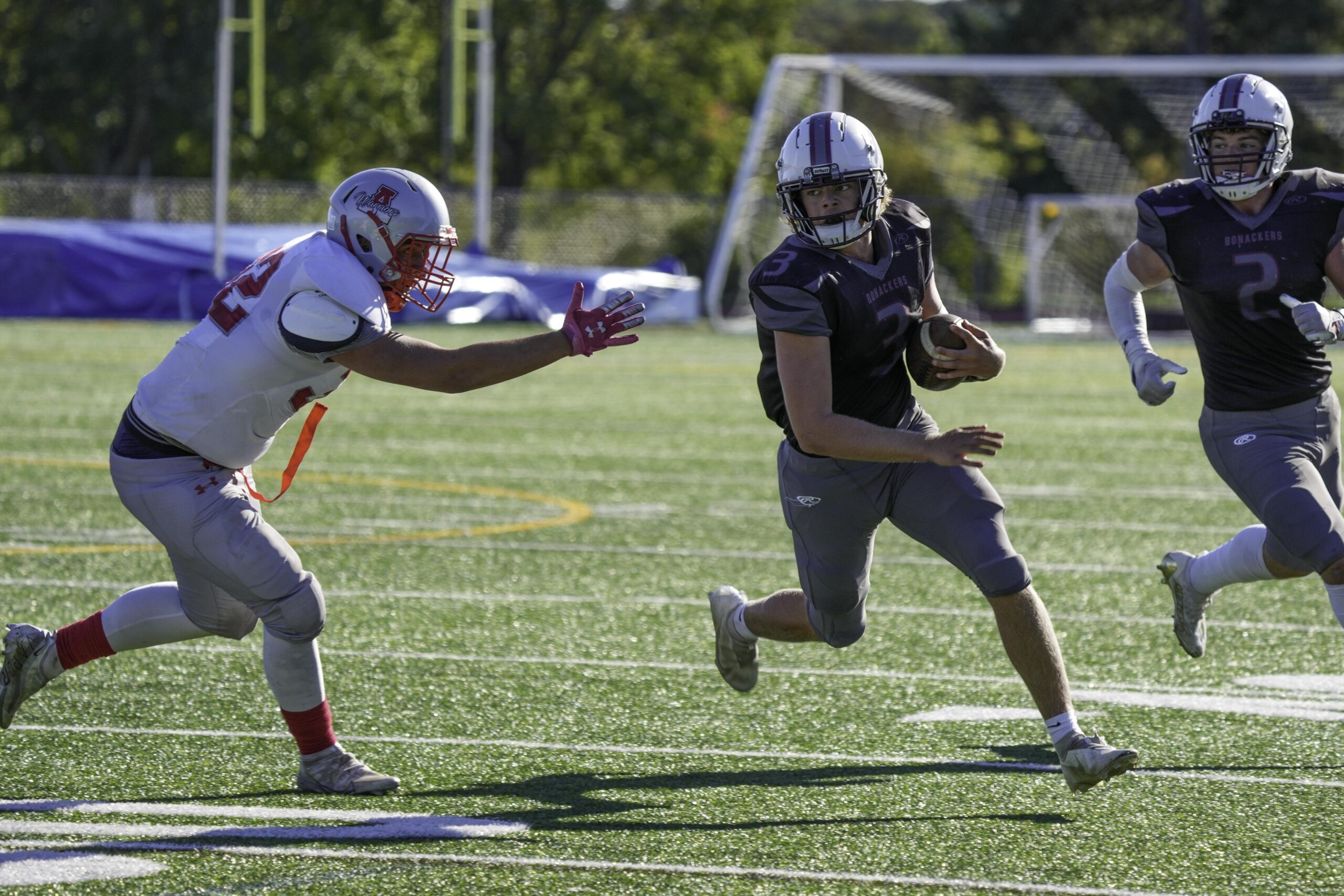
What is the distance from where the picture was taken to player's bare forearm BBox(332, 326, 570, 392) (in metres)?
4.21

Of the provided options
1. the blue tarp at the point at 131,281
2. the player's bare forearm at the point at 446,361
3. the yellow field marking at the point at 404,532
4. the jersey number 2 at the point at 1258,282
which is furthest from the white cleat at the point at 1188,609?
the blue tarp at the point at 131,281

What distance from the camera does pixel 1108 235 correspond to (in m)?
28.6

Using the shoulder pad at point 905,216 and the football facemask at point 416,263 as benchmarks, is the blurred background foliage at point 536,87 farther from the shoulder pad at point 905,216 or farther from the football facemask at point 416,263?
the football facemask at point 416,263

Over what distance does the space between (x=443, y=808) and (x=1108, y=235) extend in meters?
25.7

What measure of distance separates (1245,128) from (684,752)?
2241 millimetres

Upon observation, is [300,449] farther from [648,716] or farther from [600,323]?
[648,716]

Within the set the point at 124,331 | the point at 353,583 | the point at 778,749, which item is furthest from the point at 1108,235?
the point at 778,749

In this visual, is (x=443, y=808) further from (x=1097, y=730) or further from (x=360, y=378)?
(x=360, y=378)

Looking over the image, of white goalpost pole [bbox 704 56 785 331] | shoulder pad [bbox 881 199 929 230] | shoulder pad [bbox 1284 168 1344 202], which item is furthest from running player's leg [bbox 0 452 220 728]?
white goalpost pole [bbox 704 56 785 331]

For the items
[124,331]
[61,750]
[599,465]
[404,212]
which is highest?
[404,212]

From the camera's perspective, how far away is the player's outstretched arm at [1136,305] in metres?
4.97

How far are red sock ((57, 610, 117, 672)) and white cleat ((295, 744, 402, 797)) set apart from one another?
0.70 meters

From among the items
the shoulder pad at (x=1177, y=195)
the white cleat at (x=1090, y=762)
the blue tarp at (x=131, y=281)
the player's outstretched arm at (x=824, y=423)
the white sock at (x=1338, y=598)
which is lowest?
the blue tarp at (x=131, y=281)

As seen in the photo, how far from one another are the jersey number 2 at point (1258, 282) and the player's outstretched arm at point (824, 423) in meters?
1.17
